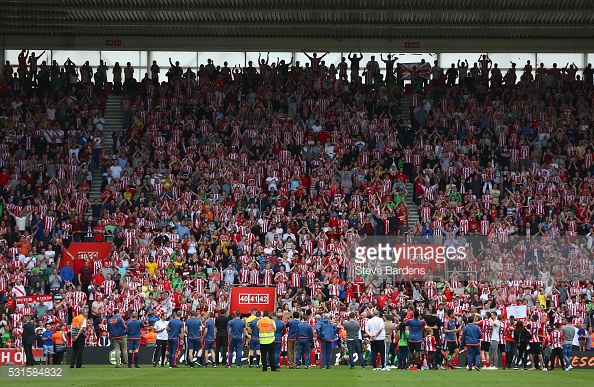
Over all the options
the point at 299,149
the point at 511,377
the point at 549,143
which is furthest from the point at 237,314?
the point at 549,143

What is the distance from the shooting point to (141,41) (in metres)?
51.1

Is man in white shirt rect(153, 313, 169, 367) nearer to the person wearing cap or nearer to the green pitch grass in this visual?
the green pitch grass

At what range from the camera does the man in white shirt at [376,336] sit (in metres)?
30.7

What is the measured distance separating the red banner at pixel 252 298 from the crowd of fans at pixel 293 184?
1.26ft

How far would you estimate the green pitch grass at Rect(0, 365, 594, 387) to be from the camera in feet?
81.3

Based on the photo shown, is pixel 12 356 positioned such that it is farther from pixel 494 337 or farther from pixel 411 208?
pixel 411 208

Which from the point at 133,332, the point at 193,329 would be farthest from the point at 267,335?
the point at 133,332

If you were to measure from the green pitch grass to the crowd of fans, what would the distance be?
17.0ft

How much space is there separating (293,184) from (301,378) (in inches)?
679

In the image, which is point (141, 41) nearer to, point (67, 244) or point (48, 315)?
point (67, 244)

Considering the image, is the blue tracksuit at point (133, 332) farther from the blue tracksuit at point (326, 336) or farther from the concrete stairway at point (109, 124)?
the concrete stairway at point (109, 124)

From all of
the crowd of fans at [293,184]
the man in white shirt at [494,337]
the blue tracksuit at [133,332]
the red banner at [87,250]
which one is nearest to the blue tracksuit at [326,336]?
the crowd of fans at [293,184]

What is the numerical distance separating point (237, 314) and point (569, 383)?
10.2m

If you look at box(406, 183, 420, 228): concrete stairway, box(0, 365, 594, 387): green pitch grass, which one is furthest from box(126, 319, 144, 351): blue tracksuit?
box(406, 183, 420, 228): concrete stairway
